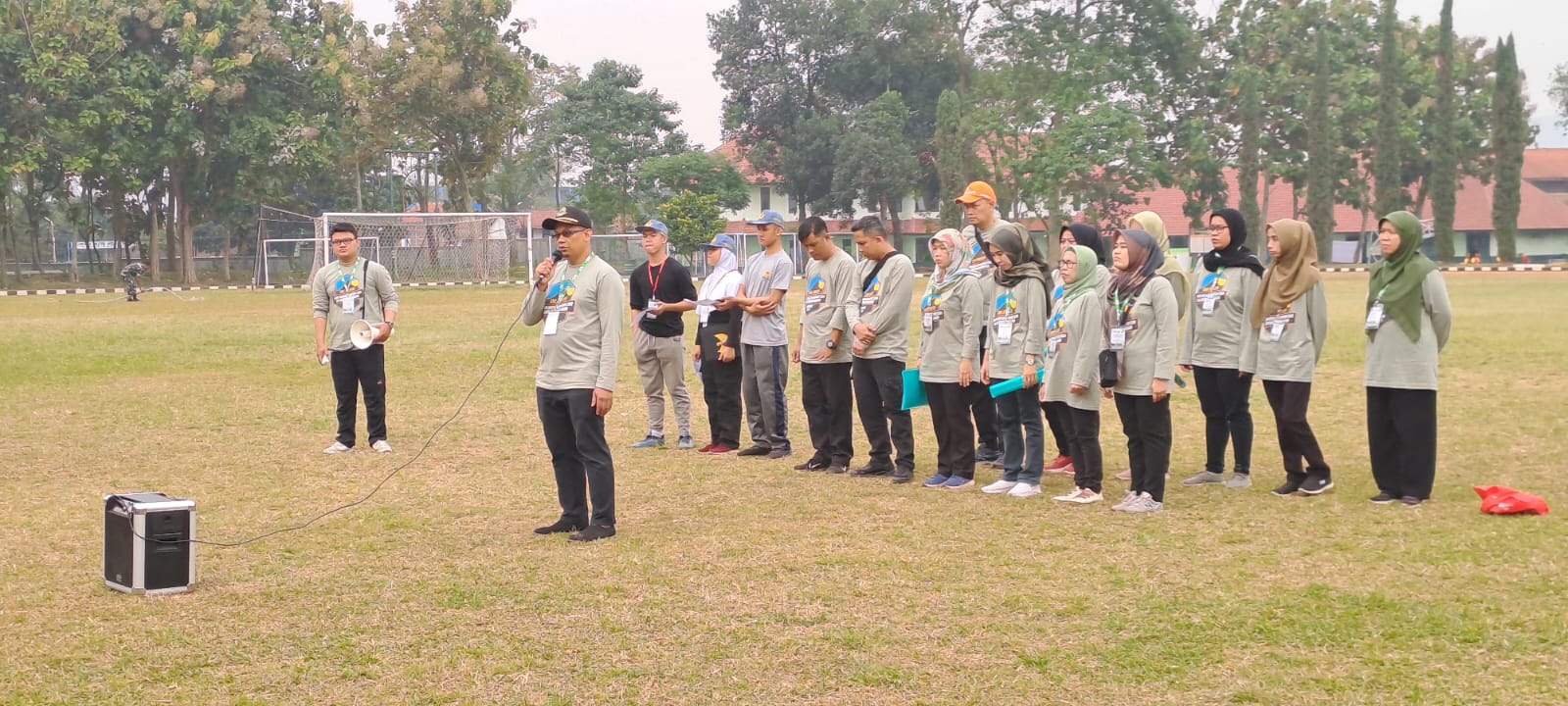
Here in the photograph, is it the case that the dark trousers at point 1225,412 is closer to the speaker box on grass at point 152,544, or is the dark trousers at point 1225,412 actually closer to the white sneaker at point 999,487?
the white sneaker at point 999,487

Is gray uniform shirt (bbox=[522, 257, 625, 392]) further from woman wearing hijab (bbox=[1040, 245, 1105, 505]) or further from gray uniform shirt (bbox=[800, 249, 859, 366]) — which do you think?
woman wearing hijab (bbox=[1040, 245, 1105, 505])

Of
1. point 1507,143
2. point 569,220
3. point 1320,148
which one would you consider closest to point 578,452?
point 569,220

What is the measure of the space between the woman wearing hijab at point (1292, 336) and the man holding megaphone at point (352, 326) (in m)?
6.15

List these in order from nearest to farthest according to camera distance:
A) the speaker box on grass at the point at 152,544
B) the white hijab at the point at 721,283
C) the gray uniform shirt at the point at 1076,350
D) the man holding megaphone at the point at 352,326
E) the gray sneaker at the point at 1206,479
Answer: the speaker box on grass at the point at 152,544 < the gray uniform shirt at the point at 1076,350 < the gray sneaker at the point at 1206,479 < the white hijab at the point at 721,283 < the man holding megaphone at the point at 352,326

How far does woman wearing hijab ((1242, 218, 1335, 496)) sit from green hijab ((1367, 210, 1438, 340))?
369 mm

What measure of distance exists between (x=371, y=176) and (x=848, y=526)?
6804cm

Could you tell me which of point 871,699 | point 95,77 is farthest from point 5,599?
point 95,77

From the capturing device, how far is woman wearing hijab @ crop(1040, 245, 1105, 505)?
8.13 metres

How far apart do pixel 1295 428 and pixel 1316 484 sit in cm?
42

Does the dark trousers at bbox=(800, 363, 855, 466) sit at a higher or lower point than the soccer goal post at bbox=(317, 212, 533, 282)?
lower

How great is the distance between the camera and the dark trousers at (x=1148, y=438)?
792cm

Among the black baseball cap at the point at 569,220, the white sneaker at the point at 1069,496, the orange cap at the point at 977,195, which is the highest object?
the orange cap at the point at 977,195

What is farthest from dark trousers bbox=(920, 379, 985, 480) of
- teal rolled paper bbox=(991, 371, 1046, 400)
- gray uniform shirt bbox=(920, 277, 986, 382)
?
teal rolled paper bbox=(991, 371, 1046, 400)

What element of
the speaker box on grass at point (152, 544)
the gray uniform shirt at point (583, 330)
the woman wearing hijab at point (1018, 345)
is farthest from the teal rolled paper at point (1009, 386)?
the speaker box on grass at point (152, 544)
